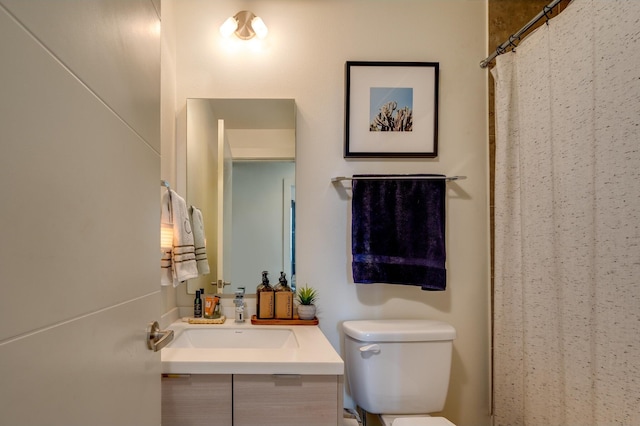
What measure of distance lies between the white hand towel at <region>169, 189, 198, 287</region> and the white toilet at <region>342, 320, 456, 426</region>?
0.74 metres

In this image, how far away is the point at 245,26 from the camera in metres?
1.62

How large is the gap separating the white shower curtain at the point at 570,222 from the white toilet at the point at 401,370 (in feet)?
1.00

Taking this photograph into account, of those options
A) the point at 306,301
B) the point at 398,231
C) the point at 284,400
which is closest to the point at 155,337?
the point at 284,400

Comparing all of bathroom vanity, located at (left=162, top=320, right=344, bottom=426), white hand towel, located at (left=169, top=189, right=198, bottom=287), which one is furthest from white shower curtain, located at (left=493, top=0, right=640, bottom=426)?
white hand towel, located at (left=169, top=189, right=198, bottom=287)

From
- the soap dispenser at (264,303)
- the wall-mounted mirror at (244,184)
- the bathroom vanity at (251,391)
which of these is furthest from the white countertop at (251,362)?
the wall-mounted mirror at (244,184)

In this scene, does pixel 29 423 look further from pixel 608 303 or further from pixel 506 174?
pixel 506 174

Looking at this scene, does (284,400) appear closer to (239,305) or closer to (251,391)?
(251,391)

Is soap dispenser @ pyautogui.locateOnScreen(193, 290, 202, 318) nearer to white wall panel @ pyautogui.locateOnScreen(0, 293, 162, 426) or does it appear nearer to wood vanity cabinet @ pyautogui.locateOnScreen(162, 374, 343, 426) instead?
wood vanity cabinet @ pyautogui.locateOnScreen(162, 374, 343, 426)

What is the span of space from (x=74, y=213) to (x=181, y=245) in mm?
988

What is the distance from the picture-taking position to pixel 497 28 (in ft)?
5.74

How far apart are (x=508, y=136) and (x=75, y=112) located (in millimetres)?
1533

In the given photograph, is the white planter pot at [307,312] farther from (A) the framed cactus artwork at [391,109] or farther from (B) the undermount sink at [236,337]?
(A) the framed cactus artwork at [391,109]

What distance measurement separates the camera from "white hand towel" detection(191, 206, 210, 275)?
1.55 metres

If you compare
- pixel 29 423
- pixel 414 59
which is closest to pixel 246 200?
pixel 414 59
